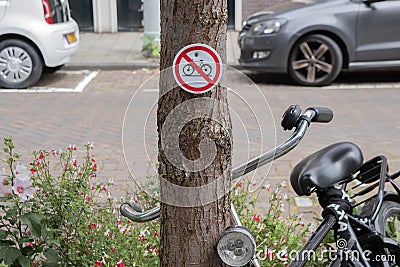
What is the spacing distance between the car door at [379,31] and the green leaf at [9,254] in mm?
7776

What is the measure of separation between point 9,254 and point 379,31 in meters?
7.94

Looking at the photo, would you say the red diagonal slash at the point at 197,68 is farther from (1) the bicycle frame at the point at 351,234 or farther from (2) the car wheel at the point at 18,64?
(2) the car wheel at the point at 18,64

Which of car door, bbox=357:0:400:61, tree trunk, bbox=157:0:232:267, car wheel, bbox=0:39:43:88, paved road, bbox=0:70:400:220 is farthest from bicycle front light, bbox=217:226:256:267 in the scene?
car wheel, bbox=0:39:43:88

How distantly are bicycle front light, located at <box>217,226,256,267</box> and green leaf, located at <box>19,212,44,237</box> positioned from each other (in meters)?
1.18

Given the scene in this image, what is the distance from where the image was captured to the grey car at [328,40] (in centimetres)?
1001

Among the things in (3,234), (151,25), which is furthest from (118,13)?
(3,234)

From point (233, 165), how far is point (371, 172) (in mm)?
990

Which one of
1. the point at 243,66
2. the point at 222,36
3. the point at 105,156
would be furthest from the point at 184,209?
the point at 243,66

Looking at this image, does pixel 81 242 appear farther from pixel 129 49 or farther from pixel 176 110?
pixel 129 49

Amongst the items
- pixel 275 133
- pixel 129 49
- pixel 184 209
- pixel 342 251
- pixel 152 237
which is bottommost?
pixel 129 49

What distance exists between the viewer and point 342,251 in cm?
278

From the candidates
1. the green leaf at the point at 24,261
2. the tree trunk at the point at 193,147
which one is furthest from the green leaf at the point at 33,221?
the tree trunk at the point at 193,147

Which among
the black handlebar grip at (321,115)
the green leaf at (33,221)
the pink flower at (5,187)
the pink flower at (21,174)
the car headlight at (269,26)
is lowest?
the car headlight at (269,26)

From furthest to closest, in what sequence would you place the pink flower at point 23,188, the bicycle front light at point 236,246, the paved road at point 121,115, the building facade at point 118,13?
the building facade at point 118,13
the paved road at point 121,115
the pink flower at point 23,188
the bicycle front light at point 236,246
